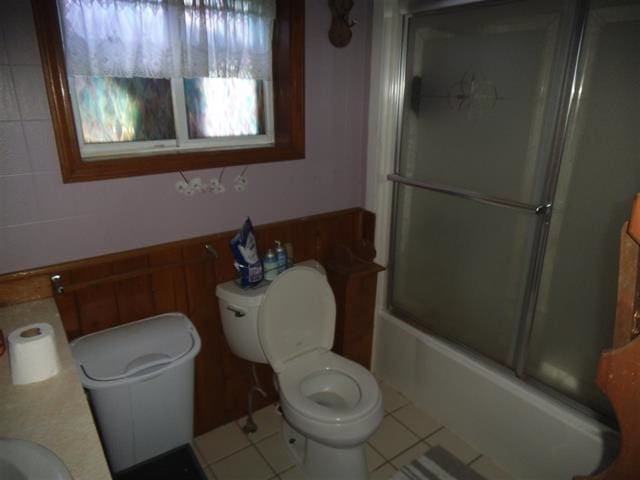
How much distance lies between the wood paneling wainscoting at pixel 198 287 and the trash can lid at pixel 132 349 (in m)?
0.10

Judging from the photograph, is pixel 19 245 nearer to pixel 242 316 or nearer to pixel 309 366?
pixel 242 316

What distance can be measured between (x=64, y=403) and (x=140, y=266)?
689 millimetres

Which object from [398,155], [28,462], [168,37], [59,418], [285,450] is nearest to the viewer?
[28,462]

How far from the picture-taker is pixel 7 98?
130 centimetres

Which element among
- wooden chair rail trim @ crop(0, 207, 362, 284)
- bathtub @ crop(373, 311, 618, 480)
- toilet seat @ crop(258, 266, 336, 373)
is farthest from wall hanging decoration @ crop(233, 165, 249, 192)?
bathtub @ crop(373, 311, 618, 480)

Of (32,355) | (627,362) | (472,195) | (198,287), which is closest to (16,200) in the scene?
(32,355)

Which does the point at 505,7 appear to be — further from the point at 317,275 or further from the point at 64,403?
the point at 64,403

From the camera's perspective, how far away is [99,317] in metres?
1.62

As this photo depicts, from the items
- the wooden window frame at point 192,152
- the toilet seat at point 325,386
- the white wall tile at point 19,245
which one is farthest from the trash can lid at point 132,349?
the wooden window frame at point 192,152

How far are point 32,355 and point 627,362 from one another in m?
1.39

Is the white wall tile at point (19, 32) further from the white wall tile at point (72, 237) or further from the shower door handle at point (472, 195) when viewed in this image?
the shower door handle at point (472, 195)

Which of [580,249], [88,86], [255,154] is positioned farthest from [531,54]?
[88,86]

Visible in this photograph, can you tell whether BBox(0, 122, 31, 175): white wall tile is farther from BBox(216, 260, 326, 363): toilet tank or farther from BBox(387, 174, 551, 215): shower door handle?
BBox(387, 174, 551, 215): shower door handle

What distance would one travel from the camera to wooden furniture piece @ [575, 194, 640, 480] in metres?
0.94
